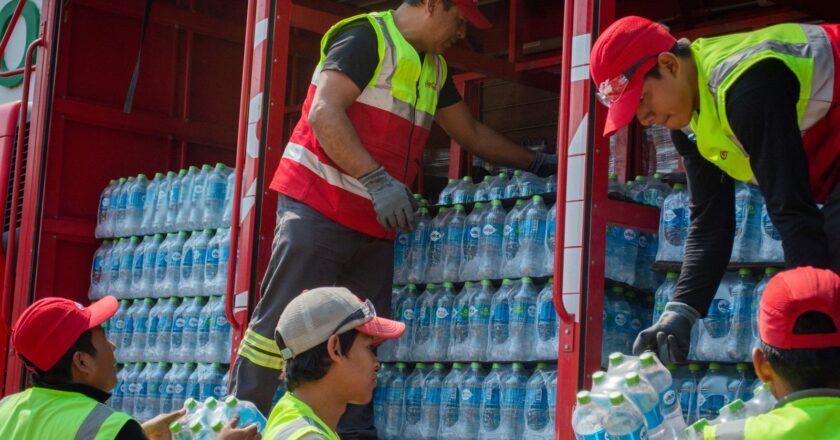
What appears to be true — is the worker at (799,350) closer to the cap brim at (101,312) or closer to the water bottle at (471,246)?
the cap brim at (101,312)

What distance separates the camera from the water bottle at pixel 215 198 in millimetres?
7594

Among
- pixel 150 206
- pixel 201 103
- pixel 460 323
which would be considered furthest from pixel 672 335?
pixel 201 103

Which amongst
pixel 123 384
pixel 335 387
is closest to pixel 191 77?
pixel 123 384

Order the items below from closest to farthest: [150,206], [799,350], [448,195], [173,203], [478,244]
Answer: [799,350]
[478,244]
[448,195]
[173,203]
[150,206]

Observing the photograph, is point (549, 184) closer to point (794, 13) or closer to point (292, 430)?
point (794, 13)

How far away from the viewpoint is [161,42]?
29.3 ft

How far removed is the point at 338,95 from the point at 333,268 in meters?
0.79

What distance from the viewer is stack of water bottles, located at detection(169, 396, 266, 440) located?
5.05 m

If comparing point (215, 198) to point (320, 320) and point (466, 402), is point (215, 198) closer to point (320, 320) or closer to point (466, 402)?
point (466, 402)

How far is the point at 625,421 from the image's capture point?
4059 millimetres

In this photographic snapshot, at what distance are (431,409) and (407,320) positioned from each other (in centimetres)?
47

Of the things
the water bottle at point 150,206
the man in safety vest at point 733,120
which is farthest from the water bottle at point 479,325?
the water bottle at point 150,206

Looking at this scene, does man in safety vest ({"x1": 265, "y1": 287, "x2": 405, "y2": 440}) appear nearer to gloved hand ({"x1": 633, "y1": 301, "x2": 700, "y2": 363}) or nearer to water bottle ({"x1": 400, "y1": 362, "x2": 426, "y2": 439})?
gloved hand ({"x1": 633, "y1": 301, "x2": 700, "y2": 363})

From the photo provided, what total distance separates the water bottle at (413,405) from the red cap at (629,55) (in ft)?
7.76
